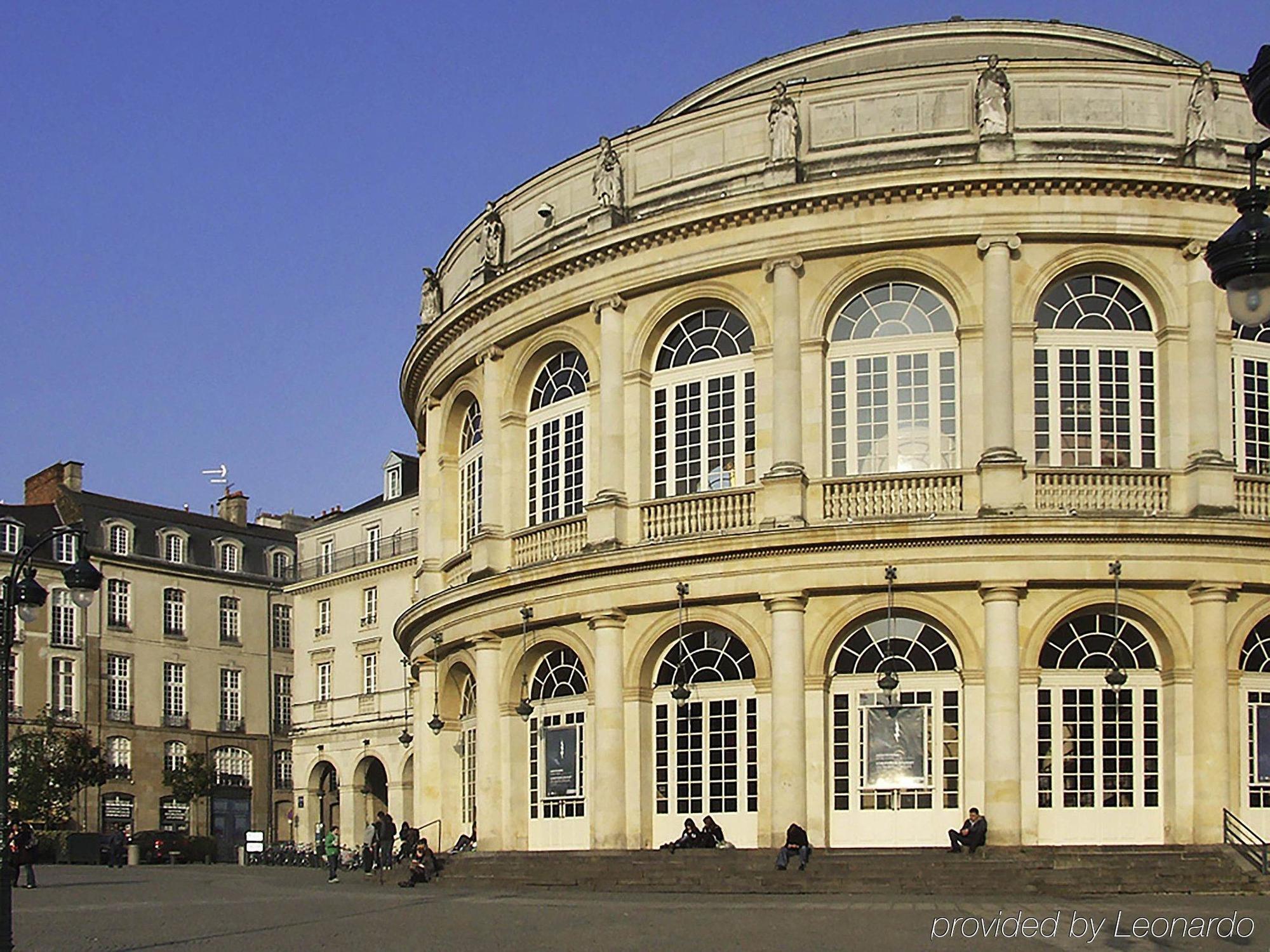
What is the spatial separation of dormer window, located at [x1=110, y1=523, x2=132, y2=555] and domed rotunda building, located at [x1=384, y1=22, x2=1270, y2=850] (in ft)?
177

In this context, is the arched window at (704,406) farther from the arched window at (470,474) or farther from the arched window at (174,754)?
the arched window at (174,754)

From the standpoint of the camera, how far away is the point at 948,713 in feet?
109

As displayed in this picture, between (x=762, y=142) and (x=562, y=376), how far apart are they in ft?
22.5

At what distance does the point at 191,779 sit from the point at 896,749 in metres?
55.3

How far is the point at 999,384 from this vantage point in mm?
32719

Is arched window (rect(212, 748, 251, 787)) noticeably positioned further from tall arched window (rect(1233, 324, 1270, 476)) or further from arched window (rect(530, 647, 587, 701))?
tall arched window (rect(1233, 324, 1270, 476))

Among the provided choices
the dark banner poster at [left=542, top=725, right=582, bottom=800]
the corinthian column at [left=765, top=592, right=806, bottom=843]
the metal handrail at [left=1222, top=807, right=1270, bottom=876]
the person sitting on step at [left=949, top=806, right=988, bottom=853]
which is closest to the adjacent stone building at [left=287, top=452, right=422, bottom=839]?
the dark banner poster at [left=542, top=725, right=582, bottom=800]

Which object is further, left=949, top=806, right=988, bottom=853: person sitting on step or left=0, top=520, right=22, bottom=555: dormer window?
left=0, top=520, right=22, bottom=555: dormer window

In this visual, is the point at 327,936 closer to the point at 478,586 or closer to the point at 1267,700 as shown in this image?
the point at 478,586

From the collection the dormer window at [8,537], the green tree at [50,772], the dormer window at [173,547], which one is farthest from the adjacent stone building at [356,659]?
the dormer window at [8,537]

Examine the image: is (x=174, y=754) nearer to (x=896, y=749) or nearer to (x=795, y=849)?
(x=896, y=749)

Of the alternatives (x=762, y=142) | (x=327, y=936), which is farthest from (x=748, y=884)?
(x=762, y=142)

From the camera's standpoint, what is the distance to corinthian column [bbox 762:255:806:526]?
110 feet

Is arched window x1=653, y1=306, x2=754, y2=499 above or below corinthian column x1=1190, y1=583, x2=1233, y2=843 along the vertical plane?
above
